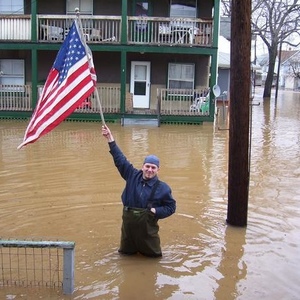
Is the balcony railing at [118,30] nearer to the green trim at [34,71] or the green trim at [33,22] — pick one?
the green trim at [33,22]

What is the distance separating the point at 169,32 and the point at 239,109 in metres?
15.0

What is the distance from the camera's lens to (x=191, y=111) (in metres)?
20.9

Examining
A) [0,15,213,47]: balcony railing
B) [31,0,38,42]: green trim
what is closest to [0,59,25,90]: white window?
[0,15,213,47]: balcony railing

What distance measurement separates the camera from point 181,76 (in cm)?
2292

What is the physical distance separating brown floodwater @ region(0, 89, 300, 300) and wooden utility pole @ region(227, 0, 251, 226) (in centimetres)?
43

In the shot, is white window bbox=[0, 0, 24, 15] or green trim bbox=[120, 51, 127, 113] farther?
white window bbox=[0, 0, 24, 15]

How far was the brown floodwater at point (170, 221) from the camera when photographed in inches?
205

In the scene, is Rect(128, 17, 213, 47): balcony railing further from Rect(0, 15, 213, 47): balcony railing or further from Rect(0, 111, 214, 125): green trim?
Rect(0, 111, 214, 125): green trim

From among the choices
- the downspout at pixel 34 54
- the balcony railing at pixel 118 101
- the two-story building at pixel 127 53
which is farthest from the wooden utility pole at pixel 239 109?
the downspout at pixel 34 54

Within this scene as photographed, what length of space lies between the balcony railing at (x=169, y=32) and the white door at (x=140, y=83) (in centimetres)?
181

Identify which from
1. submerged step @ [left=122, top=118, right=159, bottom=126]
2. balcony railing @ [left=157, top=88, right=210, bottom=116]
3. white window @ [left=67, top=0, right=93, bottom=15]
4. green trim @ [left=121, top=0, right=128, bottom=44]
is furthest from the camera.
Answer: white window @ [left=67, top=0, right=93, bottom=15]

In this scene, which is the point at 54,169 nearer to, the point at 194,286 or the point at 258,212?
the point at 258,212

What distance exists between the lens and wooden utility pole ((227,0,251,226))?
21.9 feet

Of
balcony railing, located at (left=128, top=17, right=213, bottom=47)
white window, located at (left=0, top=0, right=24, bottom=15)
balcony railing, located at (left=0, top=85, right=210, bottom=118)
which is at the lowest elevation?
balcony railing, located at (left=0, top=85, right=210, bottom=118)
